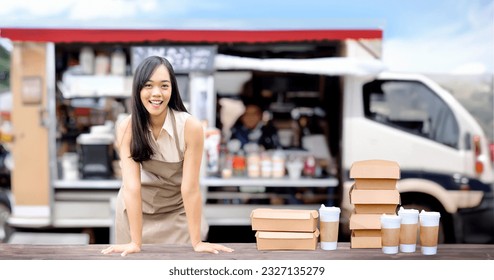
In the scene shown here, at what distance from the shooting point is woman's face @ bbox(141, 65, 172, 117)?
273cm

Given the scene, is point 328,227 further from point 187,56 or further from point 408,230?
point 187,56

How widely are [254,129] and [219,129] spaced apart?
264 millimetres

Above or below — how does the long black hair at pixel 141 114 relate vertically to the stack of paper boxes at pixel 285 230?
above

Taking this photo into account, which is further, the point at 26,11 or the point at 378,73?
the point at 378,73

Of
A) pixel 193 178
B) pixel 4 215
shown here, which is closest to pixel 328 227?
pixel 193 178

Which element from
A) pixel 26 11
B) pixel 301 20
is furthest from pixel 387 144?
pixel 26 11

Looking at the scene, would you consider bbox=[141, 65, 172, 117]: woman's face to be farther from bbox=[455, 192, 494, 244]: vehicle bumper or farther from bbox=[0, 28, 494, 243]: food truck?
bbox=[455, 192, 494, 244]: vehicle bumper

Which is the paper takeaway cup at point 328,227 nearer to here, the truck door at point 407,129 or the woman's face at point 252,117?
the truck door at point 407,129

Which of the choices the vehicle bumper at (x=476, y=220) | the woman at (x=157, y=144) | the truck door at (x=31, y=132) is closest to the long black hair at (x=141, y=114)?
the woman at (x=157, y=144)

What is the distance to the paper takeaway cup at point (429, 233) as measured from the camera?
276 cm

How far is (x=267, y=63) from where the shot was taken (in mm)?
4992

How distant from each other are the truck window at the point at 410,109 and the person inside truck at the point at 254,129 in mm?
715
